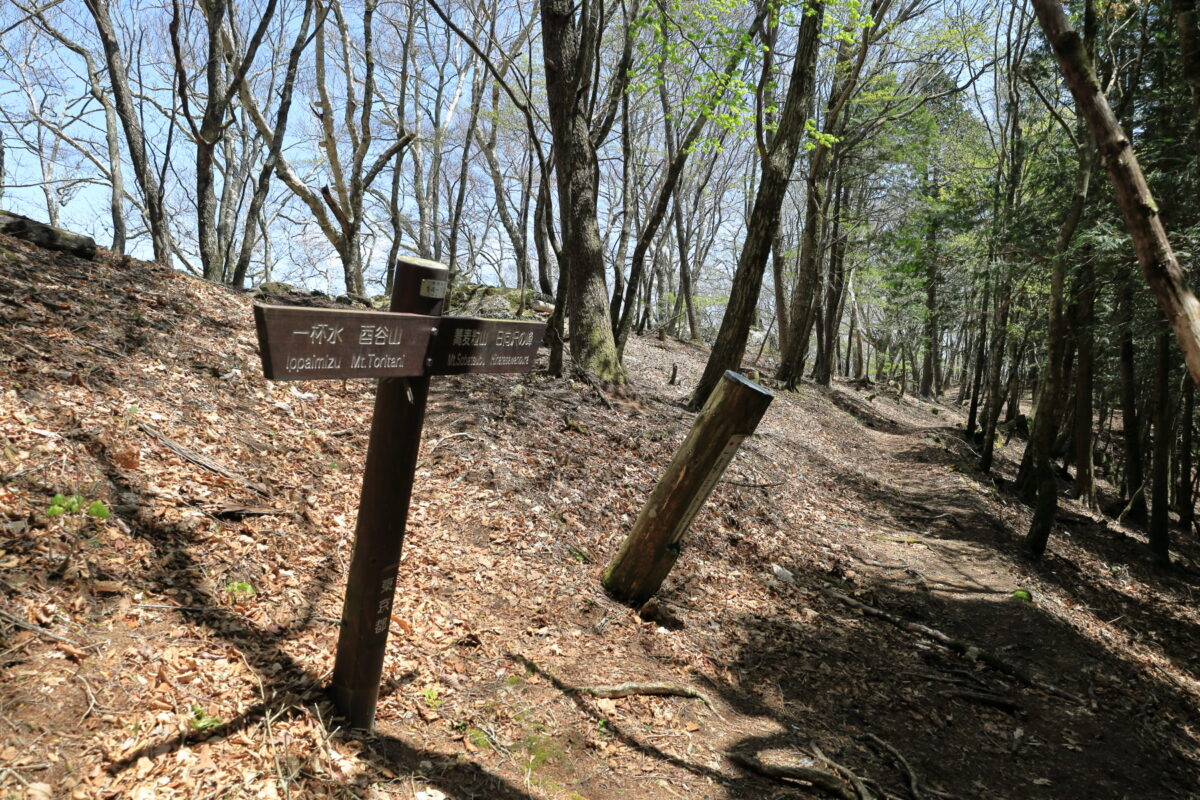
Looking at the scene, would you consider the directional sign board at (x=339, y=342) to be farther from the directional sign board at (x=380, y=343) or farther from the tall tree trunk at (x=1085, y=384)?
the tall tree trunk at (x=1085, y=384)

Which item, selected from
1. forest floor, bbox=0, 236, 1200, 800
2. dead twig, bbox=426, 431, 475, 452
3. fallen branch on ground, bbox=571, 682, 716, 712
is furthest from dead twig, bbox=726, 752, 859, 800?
dead twig, bbox=426, 431, 475, 452

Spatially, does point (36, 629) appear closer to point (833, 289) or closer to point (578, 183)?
point (578, 183)

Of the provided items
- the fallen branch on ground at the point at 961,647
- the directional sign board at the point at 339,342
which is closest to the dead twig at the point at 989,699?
the fallen branch on ground at the point at 961,647

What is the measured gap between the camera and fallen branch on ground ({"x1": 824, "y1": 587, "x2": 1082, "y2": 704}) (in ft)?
17.5

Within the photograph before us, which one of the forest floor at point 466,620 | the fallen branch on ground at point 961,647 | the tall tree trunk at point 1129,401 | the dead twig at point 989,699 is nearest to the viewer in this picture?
the forest floor at point 466,620

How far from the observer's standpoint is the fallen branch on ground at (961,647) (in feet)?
17.5

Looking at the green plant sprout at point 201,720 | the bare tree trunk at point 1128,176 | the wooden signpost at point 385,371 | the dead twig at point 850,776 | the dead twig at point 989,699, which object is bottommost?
the dead twig at point 989,699

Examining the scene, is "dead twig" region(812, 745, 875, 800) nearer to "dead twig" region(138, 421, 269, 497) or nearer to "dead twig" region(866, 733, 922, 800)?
"dead twig" region(866, 733, 922, 800)

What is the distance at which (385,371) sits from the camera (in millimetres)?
2514

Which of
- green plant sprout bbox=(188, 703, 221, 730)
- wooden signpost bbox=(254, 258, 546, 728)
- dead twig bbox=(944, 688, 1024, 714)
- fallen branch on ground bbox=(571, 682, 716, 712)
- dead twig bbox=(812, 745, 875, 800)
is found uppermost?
wooden signpost bbox=(254, 258, 546, 728)

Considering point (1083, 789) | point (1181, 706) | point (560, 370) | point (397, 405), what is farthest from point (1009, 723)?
point (560, 370)

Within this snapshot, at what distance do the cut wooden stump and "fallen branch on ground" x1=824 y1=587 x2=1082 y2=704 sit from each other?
27.0 ft

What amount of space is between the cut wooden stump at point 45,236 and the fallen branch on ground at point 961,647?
27.0 feet

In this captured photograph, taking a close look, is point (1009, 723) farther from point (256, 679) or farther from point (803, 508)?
point (256, 679)
